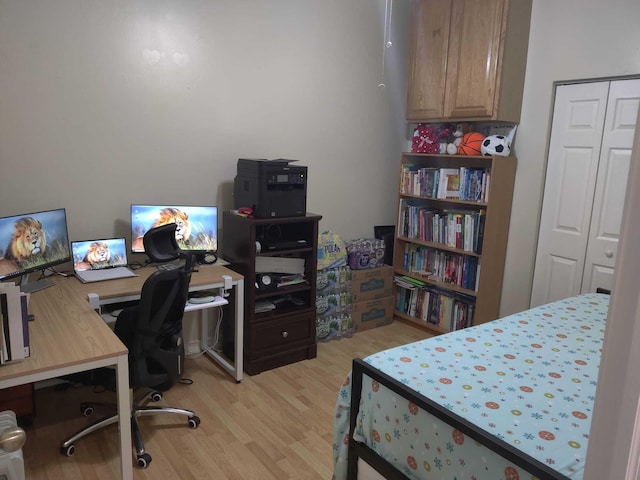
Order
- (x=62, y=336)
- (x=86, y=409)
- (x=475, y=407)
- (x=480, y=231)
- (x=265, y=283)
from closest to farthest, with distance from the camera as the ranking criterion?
(x=475, y=407) → (x=62, y=336) → (x=86, y=409) → (x=265, y=283) → (x=480, y=231)

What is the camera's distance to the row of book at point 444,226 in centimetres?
359

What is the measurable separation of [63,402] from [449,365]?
2.23m

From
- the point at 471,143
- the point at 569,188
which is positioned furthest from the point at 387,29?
the point at 569,188

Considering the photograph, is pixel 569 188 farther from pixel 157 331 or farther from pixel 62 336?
pixel 62 336

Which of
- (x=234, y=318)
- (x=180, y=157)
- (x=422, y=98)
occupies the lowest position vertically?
(x=234, y=318)

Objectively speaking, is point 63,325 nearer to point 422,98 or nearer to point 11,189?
point 11,189

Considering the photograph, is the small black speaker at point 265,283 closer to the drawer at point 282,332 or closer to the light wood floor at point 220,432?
the drawer at point 282,332

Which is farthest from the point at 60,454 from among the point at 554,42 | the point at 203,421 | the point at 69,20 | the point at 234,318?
the point at 554,42

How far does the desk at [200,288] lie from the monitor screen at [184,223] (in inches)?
6.3

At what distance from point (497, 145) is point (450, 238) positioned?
793mm

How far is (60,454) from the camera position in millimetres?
2254

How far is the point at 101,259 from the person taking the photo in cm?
281

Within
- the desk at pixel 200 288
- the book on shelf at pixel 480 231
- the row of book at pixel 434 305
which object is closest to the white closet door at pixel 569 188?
the book on shelf at pixel 480 231

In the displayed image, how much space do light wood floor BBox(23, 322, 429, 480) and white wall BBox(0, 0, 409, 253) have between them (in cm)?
109
